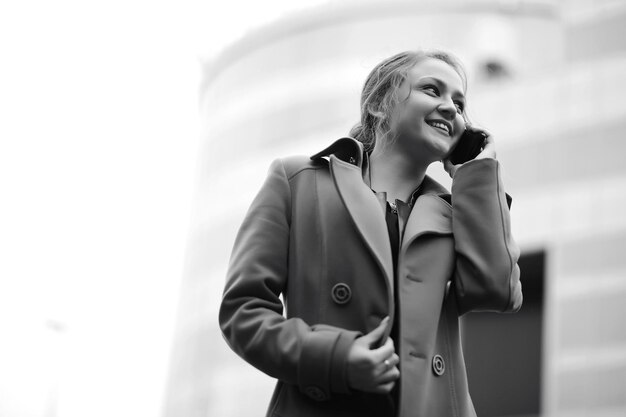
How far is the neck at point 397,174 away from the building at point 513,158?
36.7 ft

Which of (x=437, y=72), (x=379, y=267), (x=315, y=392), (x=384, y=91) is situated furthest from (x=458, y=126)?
(x=315, y=392)

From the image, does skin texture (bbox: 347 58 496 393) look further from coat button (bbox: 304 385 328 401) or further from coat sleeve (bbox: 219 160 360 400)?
coat button (bbox: 304 385 328 401)

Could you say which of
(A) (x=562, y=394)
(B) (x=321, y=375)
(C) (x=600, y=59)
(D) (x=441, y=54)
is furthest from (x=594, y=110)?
(B) (x=321, y=375)

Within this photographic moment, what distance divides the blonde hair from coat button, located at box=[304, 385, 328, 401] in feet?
2.86

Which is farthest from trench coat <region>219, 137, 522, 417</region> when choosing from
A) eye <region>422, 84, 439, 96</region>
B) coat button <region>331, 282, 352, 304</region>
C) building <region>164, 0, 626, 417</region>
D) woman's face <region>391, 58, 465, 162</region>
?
building <region>164, 0, 626, 417</region>

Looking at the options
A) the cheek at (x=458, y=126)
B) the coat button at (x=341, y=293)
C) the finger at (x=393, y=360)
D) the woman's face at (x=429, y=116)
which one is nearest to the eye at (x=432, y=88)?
the woman's face at (x=429, y=116)

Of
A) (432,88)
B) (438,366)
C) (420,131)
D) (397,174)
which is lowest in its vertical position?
(438,366)

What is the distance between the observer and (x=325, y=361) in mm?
2426

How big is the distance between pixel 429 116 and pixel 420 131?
5cm

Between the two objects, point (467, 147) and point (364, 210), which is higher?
point (467, 147)

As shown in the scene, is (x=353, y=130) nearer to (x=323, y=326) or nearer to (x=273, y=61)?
(x=323, y=326)

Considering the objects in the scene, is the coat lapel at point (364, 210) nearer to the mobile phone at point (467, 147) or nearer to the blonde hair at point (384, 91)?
the blonde hair at point (384, 91)

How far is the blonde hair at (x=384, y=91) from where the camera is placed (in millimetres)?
3100

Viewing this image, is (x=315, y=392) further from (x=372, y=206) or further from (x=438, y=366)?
(x=372, y=206)
